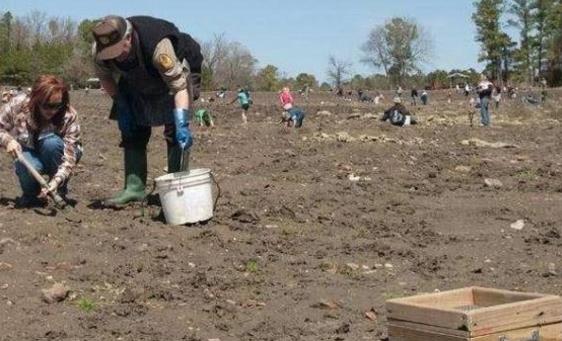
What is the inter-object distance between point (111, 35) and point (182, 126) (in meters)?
0.85

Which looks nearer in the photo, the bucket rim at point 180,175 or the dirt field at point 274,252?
the dirt field at point 274,252

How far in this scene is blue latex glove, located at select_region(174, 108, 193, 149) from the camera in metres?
7.07

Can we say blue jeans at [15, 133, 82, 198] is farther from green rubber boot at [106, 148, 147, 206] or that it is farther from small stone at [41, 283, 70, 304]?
small stone at [41, 283, 70, 304]

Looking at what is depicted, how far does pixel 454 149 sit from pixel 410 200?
20.4ft

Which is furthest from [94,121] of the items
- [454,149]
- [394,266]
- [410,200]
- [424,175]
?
[394,266]

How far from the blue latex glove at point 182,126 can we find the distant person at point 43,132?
0.85 meters

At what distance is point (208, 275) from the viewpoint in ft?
19.4

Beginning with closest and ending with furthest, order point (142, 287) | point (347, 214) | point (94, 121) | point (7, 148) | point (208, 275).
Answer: point (142, 287) < point (208, 275) < point (7, 148) < point (347, 214) < point (94, 121)

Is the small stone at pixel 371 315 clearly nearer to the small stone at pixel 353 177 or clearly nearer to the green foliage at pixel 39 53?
the small stone at pixel 353 177

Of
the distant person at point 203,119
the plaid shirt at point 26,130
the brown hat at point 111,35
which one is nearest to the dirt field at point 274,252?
the plaid shirt at point 26,130

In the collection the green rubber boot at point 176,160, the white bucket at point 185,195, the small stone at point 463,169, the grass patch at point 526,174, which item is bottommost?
the grass patch at point 526,174

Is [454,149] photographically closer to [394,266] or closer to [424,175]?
[424,175]

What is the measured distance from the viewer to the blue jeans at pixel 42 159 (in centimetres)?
722

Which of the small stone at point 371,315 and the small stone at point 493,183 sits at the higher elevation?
the small stone at point 371,315
